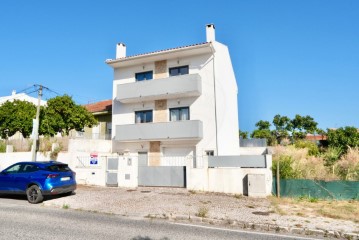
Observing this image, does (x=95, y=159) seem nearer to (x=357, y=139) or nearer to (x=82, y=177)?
(x=82, y=177)

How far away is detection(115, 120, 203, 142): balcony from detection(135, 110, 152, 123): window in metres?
1.27

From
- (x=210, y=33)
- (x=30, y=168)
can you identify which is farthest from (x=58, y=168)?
(x=210, y=33)

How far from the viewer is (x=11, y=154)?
20344 millimetres

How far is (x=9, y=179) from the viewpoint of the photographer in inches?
433

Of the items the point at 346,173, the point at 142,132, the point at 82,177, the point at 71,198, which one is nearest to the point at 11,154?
the point at 82,177

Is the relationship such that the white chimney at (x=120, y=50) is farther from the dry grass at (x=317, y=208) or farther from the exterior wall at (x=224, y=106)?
the dry grass at (x=317, y=208)

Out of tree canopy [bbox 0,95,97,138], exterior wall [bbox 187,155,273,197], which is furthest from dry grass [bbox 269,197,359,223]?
tree canopy [bbox 0,95,97,138]

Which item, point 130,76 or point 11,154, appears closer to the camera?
point 11,154

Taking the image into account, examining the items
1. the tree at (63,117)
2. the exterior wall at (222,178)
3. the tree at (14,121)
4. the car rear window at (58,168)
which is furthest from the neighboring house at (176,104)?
the tree at (14,121)

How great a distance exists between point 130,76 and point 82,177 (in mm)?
9763

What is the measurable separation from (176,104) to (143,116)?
3133 mm

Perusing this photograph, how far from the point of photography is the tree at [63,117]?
23812 mm

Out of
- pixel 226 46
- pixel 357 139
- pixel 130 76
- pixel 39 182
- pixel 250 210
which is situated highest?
pixel 226 46

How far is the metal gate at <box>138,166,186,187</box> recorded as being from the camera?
Answer: 47.4 feet
